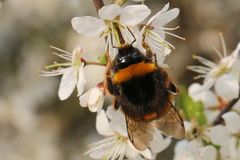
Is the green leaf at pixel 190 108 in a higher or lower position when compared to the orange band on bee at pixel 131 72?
lower

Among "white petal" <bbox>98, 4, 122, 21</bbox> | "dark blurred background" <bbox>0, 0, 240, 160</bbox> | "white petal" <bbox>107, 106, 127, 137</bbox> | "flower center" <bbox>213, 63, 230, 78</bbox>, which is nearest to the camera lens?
"white petal" <bbox>98, 4, 122, 21</bbox>

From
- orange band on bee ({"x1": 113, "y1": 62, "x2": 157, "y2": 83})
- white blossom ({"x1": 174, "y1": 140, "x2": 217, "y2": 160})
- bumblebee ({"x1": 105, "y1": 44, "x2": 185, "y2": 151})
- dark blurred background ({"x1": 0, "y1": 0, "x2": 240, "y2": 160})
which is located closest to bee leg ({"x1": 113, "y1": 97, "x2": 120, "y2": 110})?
bumblebee ({"x1": 105, "y1": 44, "x2": 185, "y2": 151})

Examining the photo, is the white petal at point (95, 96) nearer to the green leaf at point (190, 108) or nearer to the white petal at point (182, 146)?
the white petal at point (182, 146)

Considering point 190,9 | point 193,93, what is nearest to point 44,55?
point 190,9

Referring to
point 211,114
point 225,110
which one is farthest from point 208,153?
point 211,114

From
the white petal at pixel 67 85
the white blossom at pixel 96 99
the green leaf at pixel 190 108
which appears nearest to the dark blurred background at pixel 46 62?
the green leaf at pixel 190 108

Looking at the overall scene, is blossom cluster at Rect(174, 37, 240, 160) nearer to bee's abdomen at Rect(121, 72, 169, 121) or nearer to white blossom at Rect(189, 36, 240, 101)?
white blossom at Rect(189, 36, 240, 101)

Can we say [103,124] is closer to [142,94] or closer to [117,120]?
[117,120]
